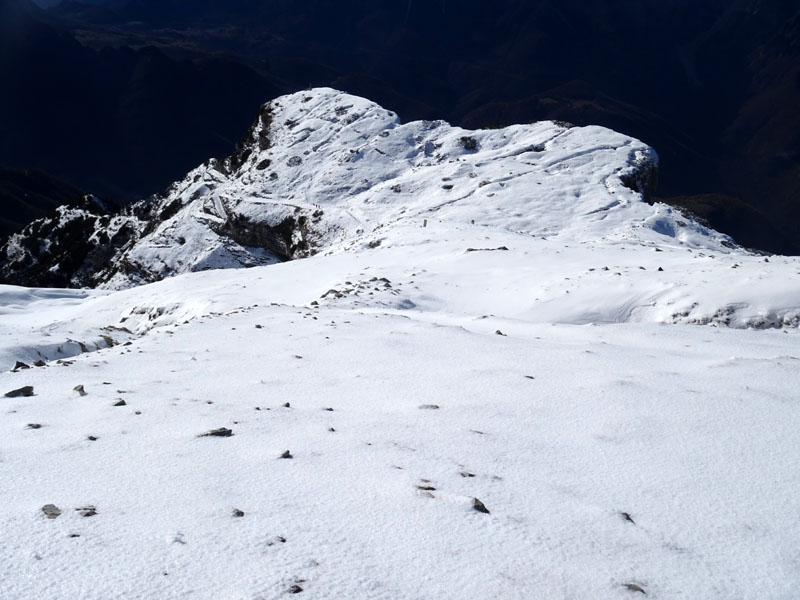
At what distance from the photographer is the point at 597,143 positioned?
143ft

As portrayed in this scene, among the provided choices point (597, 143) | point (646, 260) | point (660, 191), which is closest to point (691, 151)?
point (660, 191)

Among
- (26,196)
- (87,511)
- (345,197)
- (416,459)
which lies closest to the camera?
(87,511)

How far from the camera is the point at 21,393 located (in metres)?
6.56

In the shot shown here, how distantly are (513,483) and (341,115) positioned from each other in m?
47.9

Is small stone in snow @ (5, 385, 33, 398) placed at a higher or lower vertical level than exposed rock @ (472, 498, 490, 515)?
lower

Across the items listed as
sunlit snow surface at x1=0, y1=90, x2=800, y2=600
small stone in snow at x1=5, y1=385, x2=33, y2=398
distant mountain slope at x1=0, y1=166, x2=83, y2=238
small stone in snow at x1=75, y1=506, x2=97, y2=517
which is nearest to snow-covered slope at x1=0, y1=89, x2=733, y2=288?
sunlit snow surface at x1=0, y1=90, x2=800, y2=600

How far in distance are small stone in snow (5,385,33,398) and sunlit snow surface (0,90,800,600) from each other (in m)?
0.21

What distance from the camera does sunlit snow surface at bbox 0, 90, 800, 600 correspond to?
3.42 m

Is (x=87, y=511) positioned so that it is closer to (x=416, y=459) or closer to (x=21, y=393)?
(x=416, y=459)

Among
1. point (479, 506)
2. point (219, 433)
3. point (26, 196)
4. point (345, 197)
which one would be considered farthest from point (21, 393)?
point (26, 196)

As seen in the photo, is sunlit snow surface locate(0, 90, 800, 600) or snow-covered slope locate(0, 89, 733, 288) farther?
snow-covered slope locate(0, 89, 733, 288)

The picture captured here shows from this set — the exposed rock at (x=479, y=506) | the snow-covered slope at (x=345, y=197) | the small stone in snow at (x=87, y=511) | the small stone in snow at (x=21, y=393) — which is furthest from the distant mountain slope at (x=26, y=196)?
the exposed rock at (x=479, y=506)

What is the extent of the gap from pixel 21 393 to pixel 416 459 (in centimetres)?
426

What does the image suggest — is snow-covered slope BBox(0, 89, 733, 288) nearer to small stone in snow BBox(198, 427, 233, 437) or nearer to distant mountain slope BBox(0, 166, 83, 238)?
small stone in snow BBox(198, 427, 233, 437)
